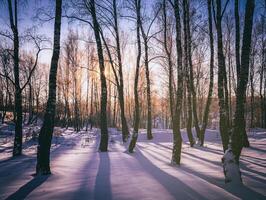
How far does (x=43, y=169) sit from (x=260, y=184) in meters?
6.36

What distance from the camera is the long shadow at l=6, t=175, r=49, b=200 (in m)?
5.63

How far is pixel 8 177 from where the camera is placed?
7.64 meters

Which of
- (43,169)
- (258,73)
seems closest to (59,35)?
(43,169)

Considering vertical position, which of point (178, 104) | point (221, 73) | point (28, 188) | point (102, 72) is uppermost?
point (102, 72)

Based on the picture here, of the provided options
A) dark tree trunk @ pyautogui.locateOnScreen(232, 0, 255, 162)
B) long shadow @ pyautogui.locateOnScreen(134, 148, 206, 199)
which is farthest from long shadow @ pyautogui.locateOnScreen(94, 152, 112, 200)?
dark tree trunk @ pyautogui.locateOnScreen(232, 0, 255, 162)

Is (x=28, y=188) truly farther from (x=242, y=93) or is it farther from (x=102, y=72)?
(x=102, y=72)

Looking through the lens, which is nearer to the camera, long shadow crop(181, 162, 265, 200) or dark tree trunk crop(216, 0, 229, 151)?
long shadow crop(181, 162, 265, 200)

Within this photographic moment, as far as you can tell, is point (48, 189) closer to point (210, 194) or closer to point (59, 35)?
point (210, 194)

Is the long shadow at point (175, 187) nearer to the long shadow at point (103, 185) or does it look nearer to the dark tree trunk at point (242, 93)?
the long shadow at point (103, 185)

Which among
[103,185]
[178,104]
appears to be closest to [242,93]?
[178,104]

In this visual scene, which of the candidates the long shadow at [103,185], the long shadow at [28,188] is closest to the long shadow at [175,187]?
the long shadow at [103,185]

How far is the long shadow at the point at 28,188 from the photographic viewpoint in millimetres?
5626

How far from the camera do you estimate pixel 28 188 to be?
20.5 feet

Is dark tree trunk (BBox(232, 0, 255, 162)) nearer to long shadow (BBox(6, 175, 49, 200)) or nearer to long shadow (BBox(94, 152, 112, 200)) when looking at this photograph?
long shadow (BBox(94, 152, 112, 200))
